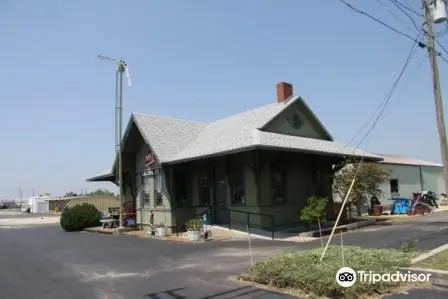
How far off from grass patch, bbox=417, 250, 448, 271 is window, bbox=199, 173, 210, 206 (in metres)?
14.6

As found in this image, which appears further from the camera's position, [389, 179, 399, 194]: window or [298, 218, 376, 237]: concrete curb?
[389, 179, 399, 194]: window

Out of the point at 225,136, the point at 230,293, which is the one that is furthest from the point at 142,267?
the point at 225,136

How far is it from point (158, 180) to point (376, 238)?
43.1 ft

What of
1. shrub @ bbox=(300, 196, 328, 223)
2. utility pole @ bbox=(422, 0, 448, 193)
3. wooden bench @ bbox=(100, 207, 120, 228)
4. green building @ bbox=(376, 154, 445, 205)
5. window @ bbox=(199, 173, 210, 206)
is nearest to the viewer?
utility pole @ bbox=(422, 0, 448, 193)

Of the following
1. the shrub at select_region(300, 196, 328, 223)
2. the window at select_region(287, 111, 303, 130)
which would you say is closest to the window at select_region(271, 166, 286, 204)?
the shrub at select_region(300, 196, 328, 223)

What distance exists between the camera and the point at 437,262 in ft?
33.8

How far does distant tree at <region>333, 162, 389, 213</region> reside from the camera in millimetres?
25812

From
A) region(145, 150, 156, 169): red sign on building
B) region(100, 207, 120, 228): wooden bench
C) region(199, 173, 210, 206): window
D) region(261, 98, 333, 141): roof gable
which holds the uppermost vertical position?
region(261, 98, 333, 141): roof gable

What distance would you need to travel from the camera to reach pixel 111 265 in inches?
Result: 546

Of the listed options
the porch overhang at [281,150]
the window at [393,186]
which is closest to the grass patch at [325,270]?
the porch overhang at [281,150]

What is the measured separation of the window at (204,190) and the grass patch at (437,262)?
14.6m

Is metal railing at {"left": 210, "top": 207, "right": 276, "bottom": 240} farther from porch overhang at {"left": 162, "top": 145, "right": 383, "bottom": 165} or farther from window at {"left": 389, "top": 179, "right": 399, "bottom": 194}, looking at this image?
window at {"left": 389, "top": 179, "right": 399, "bottom": 194}

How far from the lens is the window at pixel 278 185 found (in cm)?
2211

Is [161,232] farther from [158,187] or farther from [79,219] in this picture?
[79,219]
